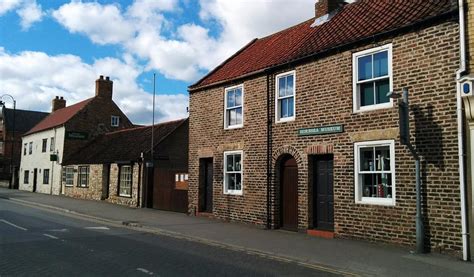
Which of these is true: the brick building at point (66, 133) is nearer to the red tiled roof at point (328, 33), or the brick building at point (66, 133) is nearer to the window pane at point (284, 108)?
the red tiled roof at point (328, 33)

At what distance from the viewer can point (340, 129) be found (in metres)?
12.8

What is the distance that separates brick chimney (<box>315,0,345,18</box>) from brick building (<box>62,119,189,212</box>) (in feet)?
30.4

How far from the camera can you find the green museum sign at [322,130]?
42.3ft

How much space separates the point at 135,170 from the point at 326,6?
13294 millimetres

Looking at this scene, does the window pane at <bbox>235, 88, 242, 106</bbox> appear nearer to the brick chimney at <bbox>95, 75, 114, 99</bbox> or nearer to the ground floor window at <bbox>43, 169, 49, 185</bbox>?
the brick chimney at <bbox>95, 75, 114, 99</bbox>

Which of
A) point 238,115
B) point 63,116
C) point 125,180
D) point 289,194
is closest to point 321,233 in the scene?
point 289,194

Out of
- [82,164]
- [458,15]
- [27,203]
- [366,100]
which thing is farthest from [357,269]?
[82,164]

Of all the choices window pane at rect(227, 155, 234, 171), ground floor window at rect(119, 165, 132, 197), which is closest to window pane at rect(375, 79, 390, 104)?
window pane at rect(227, 155, 234, 171)

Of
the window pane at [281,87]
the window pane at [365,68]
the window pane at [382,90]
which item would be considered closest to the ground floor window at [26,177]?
the window pane at [281,87]

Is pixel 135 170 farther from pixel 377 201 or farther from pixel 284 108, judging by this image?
pixel 377 201

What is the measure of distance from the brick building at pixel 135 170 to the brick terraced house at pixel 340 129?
3.47 meters

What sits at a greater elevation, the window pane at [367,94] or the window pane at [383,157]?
the window pane at [367,94]

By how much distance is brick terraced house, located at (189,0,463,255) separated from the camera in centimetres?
1069

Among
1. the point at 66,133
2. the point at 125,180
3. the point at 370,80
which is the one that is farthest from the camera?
the point at 66,133
